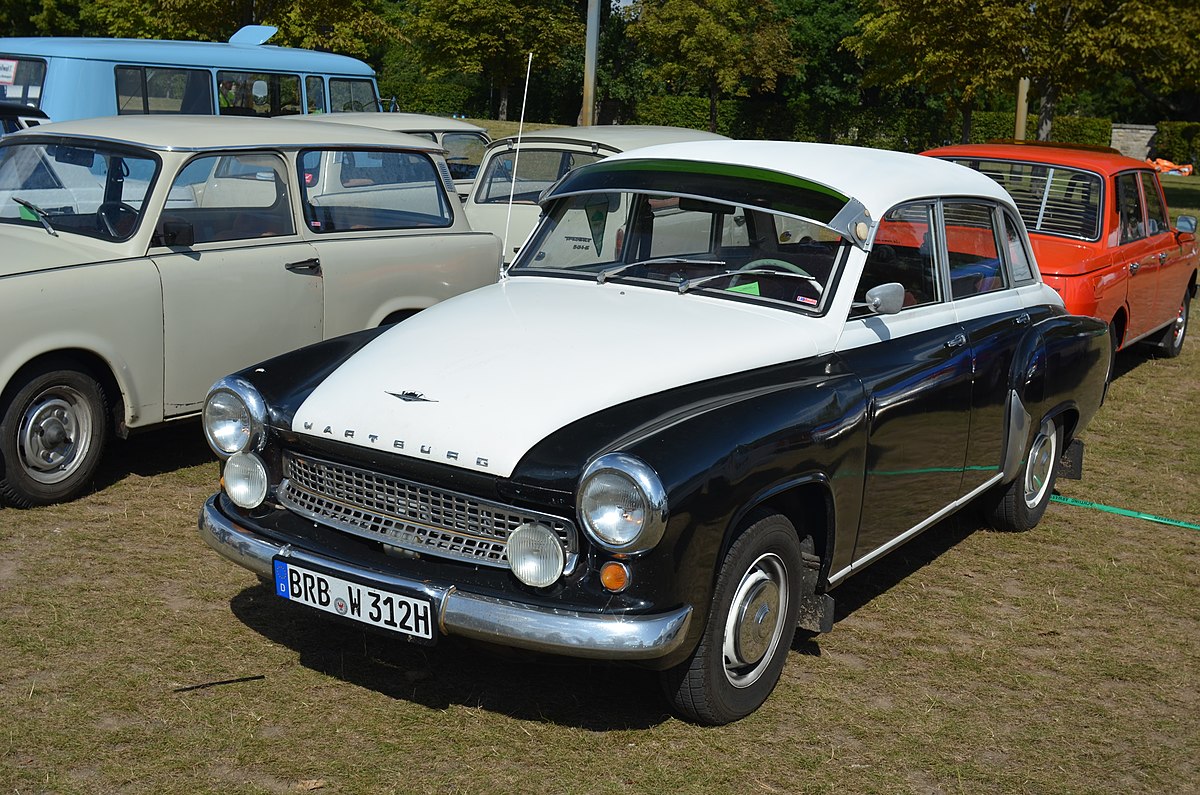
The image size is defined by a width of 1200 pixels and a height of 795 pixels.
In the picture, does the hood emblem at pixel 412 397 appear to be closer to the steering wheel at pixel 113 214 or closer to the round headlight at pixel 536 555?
the round headlight at pixel 536 555

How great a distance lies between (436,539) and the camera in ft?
12.9

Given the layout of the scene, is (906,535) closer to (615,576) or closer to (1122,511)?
(615,576)

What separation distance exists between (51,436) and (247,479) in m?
2.19

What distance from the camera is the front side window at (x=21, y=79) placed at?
12.8 meters

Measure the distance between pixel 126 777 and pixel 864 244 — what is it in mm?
3133

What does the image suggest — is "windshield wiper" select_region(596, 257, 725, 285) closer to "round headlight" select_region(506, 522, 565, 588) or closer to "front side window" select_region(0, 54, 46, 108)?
"round headlight" select_region(506, 522, 565, 588)

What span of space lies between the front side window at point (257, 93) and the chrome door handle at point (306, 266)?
8179 mm

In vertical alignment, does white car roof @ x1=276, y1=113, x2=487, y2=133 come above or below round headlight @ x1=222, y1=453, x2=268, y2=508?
above

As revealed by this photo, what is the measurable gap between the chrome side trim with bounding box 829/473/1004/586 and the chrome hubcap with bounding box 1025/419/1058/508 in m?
0.55

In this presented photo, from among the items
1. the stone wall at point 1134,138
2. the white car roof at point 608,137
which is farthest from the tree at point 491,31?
the white car roof at point 608,137

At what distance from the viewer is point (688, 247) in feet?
17.3

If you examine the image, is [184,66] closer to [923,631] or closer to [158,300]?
[158,300]

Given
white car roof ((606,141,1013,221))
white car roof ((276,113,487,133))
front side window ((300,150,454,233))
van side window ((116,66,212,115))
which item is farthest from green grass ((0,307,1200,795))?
van side window ((116,66,212,115))

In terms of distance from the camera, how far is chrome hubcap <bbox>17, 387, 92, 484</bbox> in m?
5.96
